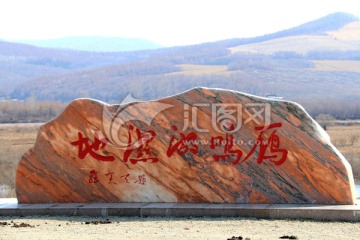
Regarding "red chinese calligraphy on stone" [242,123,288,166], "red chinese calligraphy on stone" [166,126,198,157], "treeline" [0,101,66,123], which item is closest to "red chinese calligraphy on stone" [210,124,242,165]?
"red chinese calligraphy on stone" [242,123,288,166]

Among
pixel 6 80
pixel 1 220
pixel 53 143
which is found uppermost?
pixel 53 143

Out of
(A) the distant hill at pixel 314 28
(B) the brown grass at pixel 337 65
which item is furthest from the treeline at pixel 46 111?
(A) the distant hill at pixel 314 28

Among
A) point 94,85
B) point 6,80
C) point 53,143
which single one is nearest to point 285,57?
point 94,85

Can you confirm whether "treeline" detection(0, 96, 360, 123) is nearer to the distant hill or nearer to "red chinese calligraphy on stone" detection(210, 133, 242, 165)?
"red chinese calligraphy on stone" detection(210, 133, 242, 165)

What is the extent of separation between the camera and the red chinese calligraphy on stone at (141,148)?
43.2ft

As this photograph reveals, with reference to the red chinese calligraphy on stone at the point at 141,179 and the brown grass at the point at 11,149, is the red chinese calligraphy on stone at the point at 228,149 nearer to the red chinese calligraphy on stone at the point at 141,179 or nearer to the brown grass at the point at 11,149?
the red chinese calligraphy on stone at the point at 141,179

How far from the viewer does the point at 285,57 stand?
12469 cm

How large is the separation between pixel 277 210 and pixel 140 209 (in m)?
1.90

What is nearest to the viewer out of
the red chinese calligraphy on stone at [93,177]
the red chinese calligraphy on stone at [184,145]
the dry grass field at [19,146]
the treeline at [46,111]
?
the red chinese calligraphy on stone at [184,145]

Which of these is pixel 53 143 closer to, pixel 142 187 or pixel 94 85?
pixel 142 187

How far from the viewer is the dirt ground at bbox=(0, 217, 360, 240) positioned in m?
10.6

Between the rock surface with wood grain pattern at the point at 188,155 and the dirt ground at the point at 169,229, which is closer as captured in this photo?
the dirt ground at the point at 169,229

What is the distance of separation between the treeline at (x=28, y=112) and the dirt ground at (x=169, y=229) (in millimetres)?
48874

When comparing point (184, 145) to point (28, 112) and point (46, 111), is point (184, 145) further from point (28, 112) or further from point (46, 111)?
point (46, 111)
